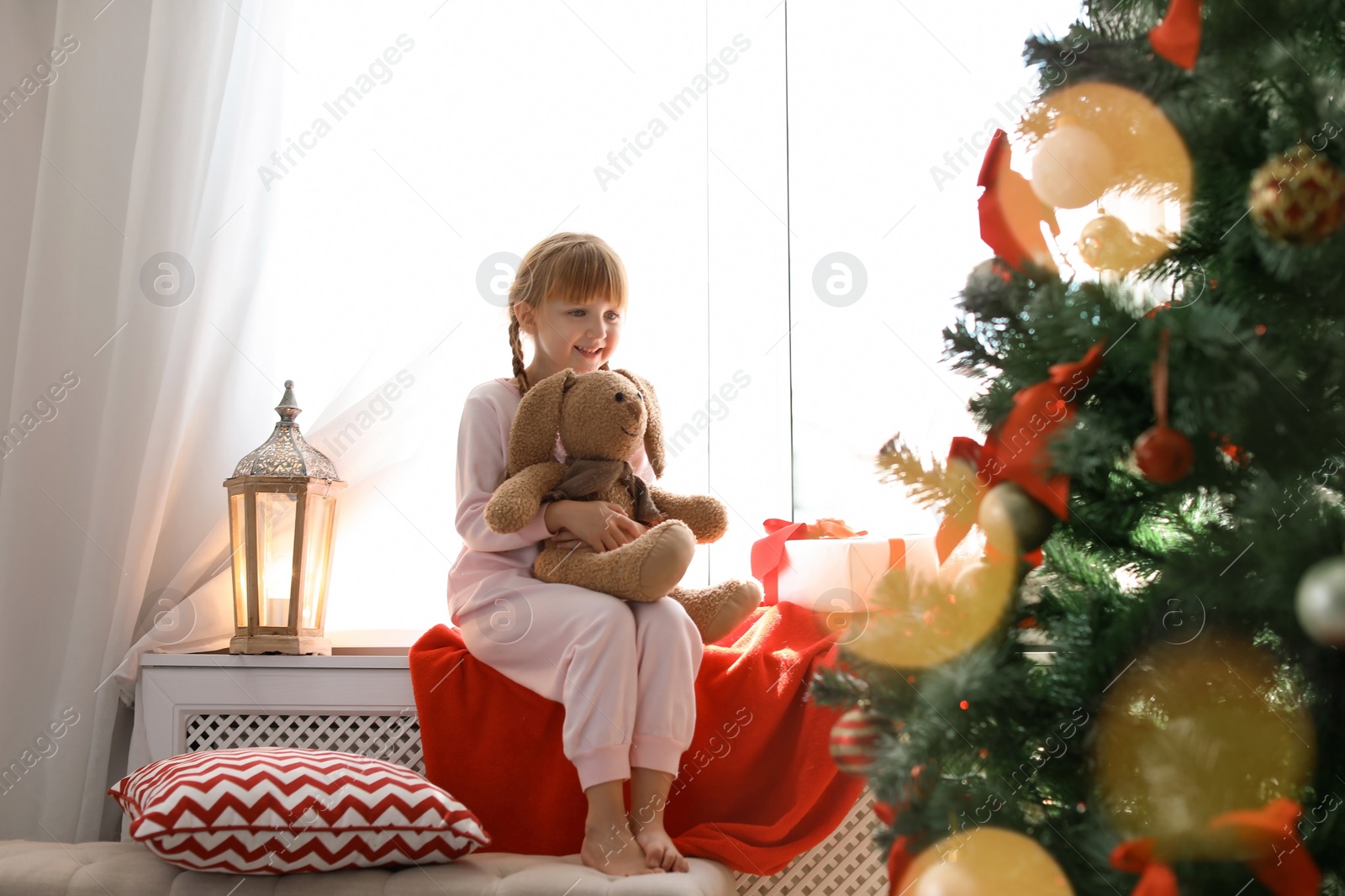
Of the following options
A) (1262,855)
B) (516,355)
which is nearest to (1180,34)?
(1262,855)

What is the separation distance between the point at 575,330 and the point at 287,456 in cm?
54

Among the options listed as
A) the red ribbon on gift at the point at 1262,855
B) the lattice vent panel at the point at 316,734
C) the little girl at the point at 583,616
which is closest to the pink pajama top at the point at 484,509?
the little girl at the point at 583,616

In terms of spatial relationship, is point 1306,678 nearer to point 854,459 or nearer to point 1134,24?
point 1134,24

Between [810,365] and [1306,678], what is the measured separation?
1435 mm

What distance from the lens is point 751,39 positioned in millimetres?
2117

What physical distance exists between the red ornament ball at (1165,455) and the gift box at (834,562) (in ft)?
2.53

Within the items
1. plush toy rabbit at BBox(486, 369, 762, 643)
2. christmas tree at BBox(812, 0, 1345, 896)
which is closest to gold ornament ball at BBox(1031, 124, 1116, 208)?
christmas tree at BBox(812, 0, 1345, 896)

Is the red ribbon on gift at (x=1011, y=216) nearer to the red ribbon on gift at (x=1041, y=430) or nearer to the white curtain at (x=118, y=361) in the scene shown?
the red ribbon on gift at (x=1041, y=430)

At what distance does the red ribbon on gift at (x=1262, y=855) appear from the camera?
632mm

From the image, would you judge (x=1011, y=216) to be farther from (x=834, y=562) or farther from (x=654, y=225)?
(x=654, y=225)

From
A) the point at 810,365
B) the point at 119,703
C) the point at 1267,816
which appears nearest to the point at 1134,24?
the point at 1267,816

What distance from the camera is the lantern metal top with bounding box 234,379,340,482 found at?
5.35 ft

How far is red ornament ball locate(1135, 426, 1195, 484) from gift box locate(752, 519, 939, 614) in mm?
772

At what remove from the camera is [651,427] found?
1.55 meters
